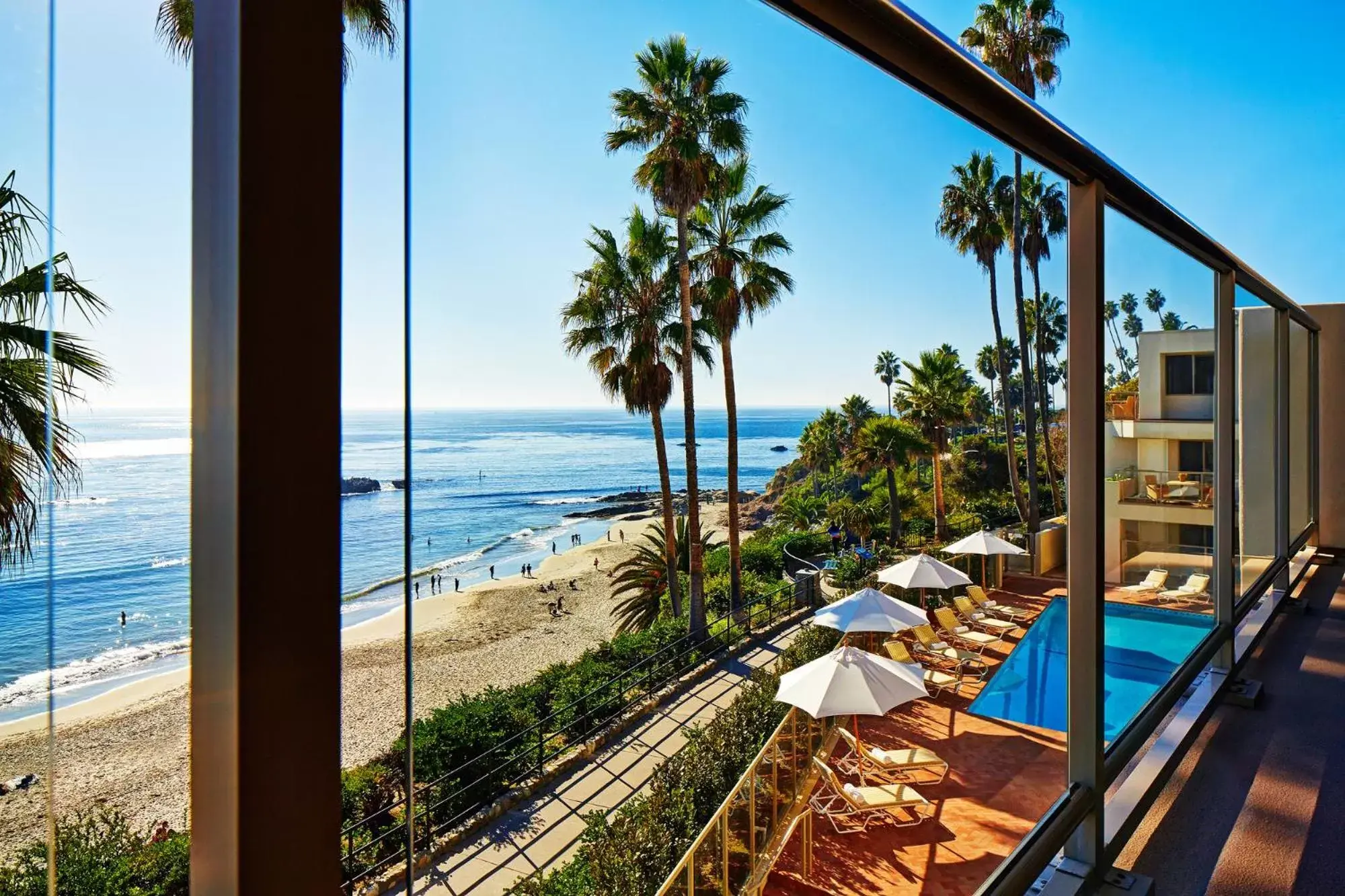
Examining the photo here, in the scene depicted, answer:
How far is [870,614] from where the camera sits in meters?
6.97

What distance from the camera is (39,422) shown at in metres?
0.53

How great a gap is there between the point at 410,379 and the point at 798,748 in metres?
5.94

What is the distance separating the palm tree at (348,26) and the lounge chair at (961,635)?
27.4 ft

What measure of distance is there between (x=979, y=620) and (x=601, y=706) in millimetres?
4606

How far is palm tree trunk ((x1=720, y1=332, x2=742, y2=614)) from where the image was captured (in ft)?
40.5

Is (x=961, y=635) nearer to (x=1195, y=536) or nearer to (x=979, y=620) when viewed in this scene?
(x=979, y=620)

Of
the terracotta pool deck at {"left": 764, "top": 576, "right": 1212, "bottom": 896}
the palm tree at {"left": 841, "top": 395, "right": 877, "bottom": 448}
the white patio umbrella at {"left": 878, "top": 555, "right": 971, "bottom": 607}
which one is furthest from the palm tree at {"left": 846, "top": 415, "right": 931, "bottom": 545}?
the terracotta pool deck at {"left": 764, "top": 576, "right": 1212, "bottom": 896}

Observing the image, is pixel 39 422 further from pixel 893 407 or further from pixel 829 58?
pixel 829 58

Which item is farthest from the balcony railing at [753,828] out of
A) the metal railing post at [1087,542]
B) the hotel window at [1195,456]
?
the hotel window at [1195,456]

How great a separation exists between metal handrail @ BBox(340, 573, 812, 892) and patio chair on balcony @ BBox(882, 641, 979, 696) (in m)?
2.85

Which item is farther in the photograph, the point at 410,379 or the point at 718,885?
the point at 718,885

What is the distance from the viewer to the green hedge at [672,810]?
4.55 meters

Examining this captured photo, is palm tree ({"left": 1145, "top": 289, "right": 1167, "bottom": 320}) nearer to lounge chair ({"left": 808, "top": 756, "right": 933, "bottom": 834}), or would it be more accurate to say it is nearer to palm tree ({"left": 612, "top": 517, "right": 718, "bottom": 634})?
lounge chair ({"left": 808, "top": 756, "right": 933, "bottom": 834})

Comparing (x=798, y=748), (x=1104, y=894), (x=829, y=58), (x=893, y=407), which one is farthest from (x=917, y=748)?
(x=829, y=58)
